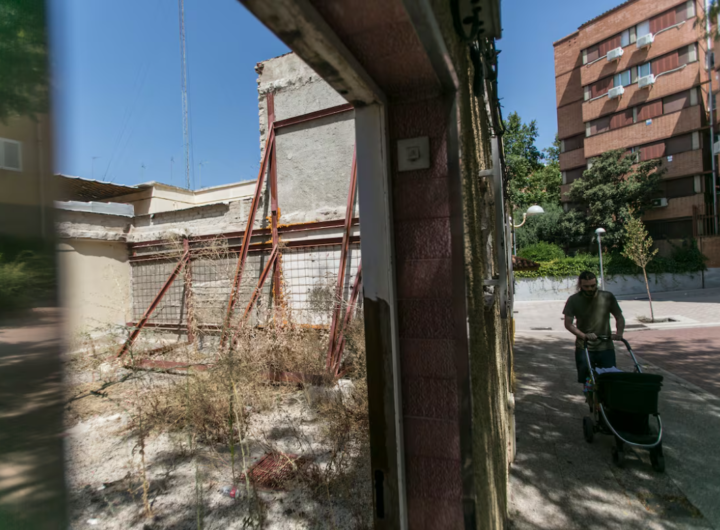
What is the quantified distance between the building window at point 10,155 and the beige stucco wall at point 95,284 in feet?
0.43

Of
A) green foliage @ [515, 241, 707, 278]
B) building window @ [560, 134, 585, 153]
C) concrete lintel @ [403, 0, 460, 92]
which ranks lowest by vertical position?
green foliage @ [515, 241, 707, 278]

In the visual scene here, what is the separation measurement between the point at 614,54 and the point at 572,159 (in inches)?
299

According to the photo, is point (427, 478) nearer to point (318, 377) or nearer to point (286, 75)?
point (318, 377)

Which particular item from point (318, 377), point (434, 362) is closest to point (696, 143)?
point (318, 377)

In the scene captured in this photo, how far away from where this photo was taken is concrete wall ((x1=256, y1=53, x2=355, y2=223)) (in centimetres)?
684

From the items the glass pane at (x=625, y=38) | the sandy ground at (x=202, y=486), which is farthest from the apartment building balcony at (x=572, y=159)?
the sandy ground at (x=202, y=486)

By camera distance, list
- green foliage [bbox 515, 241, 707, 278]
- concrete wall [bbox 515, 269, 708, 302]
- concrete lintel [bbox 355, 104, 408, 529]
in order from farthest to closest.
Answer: green foliage [bbox 515, 241, 707, 278]
concrete wall [bbox 515, 269, 708, 302]
concrete lintel [bbox 355, 104, 408, 529]

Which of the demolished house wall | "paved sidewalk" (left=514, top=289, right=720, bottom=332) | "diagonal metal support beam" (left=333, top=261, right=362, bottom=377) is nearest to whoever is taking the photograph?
"diagonal metal support beam" (left=333, top=261, right=362, bottom=377)

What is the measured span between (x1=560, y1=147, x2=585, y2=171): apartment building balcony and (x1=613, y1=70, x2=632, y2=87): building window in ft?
16.1

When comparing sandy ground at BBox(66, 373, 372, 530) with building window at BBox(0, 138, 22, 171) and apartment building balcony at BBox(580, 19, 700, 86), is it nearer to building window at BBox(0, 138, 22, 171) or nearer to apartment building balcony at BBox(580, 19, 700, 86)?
building window at BBox(0, 138, 22, 171)

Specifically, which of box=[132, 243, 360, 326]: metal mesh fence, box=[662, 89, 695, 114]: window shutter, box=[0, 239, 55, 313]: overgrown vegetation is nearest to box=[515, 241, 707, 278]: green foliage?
box=[662, 89, 695, 114]: window shutter

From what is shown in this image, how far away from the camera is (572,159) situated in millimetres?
31078

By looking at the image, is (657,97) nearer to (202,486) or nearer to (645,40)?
(645,40)

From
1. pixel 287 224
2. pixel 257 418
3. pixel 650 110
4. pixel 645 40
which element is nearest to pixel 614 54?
pixel 645 40
